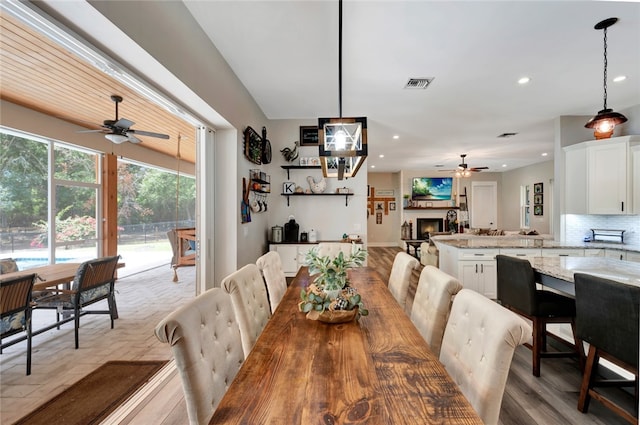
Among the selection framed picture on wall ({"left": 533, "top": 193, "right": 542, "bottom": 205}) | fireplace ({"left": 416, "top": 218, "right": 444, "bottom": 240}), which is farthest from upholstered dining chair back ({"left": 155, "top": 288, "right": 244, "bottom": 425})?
framed picture on wall ({"left": 533, "top": 193, "right": 542, "bottom": 205})

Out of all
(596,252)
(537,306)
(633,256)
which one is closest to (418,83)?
(537,306)

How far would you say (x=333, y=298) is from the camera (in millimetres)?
1516

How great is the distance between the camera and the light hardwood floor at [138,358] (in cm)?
182

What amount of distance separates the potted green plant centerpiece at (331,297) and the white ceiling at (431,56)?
186cm

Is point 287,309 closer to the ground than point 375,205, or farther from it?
closer to the ground

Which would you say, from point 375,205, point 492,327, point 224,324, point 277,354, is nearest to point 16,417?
point 224,324

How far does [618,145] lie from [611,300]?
12.4 ft

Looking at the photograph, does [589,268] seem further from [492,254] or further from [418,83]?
[418,83]

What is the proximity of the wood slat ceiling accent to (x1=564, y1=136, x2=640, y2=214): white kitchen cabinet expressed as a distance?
20.8 feet

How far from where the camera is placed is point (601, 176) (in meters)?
4.02

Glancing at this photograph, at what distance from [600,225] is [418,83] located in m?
3.92

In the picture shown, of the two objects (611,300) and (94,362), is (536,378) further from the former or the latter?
(94,362)

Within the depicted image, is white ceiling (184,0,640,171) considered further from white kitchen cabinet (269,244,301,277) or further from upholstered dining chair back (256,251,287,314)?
white kitchen cabinet (269,244,301,277)

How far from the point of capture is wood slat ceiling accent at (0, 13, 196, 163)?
2287 mm
